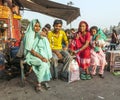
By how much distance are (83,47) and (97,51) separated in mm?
694

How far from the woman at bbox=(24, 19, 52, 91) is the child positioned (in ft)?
5.59

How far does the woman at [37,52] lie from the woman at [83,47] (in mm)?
1219

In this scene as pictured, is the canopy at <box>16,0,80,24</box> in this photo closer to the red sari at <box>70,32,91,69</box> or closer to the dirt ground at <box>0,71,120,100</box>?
the red sari at <box>70,32,91,69</box>

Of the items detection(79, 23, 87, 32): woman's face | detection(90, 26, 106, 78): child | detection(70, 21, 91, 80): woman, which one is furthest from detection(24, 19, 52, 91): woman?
detection(90, 26, 106, 78): child

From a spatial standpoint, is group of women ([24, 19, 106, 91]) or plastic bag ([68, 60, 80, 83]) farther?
plastic bag ([68, 60, 80, 83])

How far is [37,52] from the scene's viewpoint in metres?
7.02

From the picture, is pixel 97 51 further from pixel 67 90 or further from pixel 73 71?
pixel 67 90

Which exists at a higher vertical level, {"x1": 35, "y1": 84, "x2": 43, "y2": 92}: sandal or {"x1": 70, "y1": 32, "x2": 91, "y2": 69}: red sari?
{"x1": 70, "y1": 32, "x2": 91, "y2": 69}: red sari

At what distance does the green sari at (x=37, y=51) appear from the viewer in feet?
22.2

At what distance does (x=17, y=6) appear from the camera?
14.7 metres

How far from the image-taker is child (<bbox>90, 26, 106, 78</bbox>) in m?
8.21

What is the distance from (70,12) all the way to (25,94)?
5808 millimetres

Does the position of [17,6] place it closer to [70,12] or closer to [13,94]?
[70,12]

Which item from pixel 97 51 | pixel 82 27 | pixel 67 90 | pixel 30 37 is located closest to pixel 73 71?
pixel 67 90
